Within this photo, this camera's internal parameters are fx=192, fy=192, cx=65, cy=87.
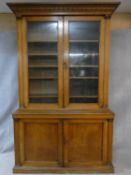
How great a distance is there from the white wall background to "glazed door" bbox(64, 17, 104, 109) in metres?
0.63

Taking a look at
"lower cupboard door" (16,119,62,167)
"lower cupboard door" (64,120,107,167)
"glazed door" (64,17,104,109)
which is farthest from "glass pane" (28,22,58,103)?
"lower cupboard door" (64,120,107,167)

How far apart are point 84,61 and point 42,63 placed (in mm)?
567

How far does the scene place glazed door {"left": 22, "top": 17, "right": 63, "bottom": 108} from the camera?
8.03 ft

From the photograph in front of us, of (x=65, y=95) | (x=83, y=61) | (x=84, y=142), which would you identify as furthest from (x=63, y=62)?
(x=84, y=142)

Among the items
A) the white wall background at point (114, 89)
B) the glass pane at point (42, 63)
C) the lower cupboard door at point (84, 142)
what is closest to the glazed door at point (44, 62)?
the glass pane at point (42, 63)

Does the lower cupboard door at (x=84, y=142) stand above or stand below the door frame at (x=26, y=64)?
below

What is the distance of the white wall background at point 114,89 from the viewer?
2.99m

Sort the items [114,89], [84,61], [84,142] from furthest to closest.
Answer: [114,89] → [84,61] → [84,142]

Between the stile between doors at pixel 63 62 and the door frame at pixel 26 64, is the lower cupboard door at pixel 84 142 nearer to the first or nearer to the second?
the stile between doors at pixel 63 62

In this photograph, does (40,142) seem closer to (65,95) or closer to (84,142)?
(84,142)

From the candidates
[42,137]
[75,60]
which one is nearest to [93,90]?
[75,60]

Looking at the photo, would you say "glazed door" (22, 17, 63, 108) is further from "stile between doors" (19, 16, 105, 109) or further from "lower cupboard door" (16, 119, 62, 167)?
"lower cupboard door" (16, 119, 62, 167)

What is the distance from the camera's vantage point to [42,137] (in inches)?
96.4

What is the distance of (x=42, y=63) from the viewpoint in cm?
259
